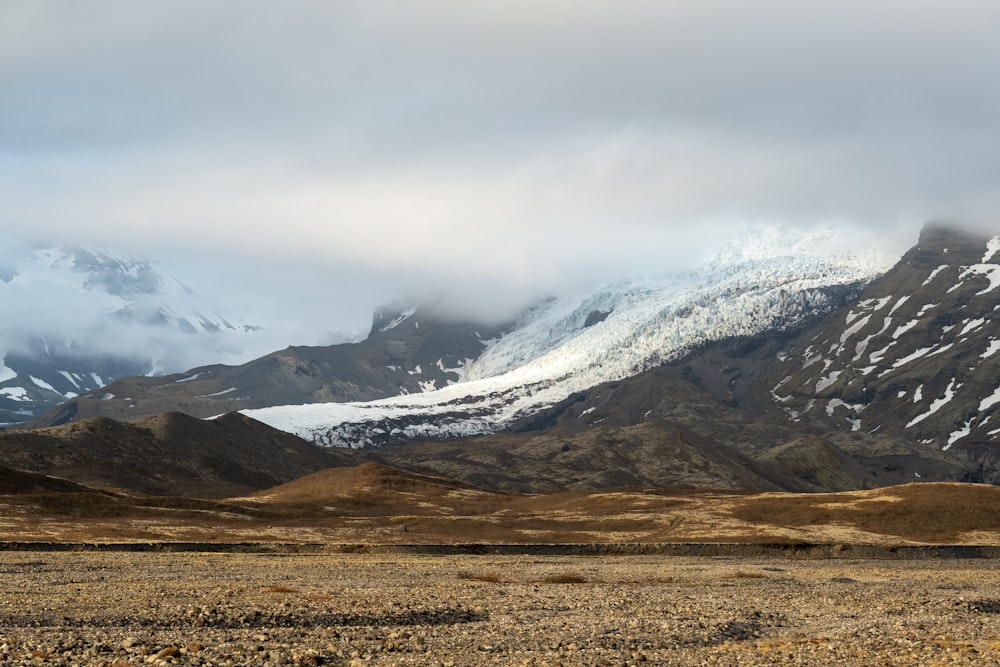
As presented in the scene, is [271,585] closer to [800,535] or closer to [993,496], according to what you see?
[800,535]

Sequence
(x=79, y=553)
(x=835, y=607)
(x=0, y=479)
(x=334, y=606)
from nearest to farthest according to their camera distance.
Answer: (x=334, y=606) < (x=835, y=607) < (x=79, y=553) < (x=0, y=479)

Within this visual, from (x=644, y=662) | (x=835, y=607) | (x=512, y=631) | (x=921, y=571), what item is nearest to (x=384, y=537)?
(x=921, y=571)

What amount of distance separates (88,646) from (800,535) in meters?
108

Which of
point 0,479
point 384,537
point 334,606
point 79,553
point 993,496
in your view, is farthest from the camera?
point 0,479

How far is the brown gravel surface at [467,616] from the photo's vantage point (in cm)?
3628

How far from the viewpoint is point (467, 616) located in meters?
48.3

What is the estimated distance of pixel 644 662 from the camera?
3653 centimetres

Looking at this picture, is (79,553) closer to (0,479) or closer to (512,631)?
→ (512,631)

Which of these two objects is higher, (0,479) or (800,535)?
(0,479)

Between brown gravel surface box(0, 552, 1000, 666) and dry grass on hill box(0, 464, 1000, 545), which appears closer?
brown gravel surface box(0, 552, 1000, 666)

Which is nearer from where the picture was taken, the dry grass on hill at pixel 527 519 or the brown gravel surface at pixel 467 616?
the brown gravel surface at pixel 467 616

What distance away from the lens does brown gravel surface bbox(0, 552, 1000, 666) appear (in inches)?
1428

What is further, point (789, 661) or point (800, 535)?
point (800, 535)

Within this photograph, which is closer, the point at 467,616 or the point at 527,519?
the point at 467,616
